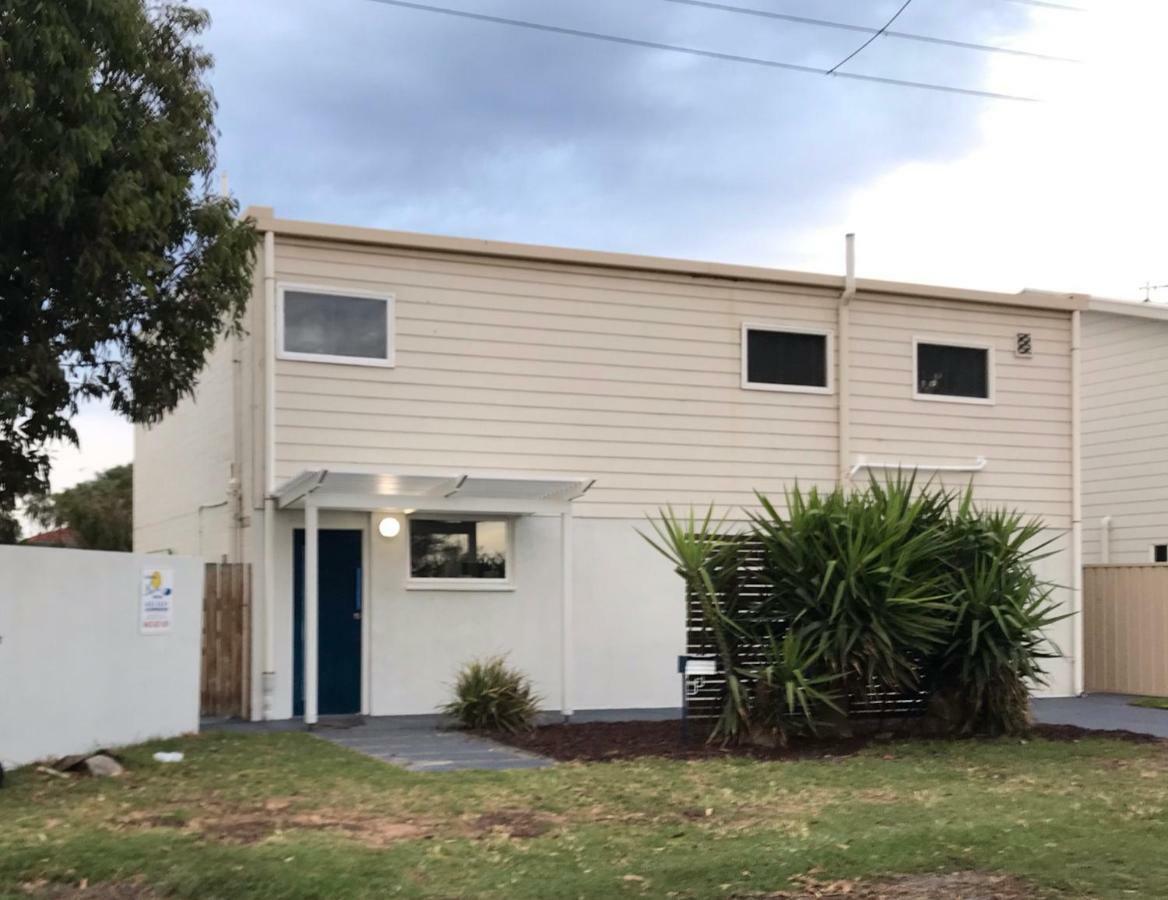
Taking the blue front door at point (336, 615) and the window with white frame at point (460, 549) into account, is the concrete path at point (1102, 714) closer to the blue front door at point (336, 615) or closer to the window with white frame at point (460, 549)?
the window with white frame at point (460, 549)

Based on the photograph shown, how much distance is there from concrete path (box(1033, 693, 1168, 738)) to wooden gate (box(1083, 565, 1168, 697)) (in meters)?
0.35

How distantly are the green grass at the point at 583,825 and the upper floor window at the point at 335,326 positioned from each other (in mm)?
4859

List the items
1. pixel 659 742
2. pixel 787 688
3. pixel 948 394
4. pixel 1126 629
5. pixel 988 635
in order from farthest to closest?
pixel 1126 629 < pixel 948 394 < pixel 988 635 < pixel 659 742 < pixel 787 688

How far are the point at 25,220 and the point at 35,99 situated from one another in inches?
40.1

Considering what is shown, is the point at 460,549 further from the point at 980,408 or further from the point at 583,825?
the point at 980,408

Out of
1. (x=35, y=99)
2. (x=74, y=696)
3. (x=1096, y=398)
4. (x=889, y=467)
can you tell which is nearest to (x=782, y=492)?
(x=889, y=467)

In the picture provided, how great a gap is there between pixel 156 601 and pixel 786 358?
8.41 m

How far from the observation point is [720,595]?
11672 millimetres

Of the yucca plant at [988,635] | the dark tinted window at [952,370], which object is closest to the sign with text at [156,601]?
the yucca plant at [988,635]

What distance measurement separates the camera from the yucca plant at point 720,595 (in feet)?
36.5

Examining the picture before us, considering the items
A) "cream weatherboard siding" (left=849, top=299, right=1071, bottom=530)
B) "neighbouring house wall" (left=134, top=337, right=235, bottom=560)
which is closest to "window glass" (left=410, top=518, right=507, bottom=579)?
"neighbouring house wall" (left=134, top=337, right=235, bottom=560)

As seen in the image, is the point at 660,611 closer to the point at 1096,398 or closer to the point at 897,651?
the point at 897,651

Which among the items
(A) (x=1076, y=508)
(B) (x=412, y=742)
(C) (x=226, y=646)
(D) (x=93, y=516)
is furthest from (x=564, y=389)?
(D) (x=93, y=516)

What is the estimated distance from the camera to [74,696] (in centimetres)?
995
